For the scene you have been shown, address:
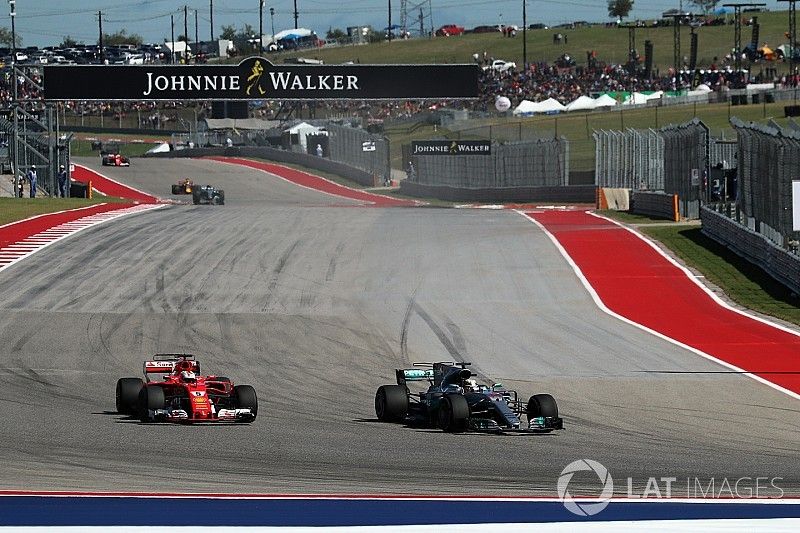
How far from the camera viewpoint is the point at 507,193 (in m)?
54.1

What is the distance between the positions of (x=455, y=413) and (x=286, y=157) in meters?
69.0

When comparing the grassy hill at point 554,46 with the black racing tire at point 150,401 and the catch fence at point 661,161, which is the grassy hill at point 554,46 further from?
the black racing tire at point 150,401

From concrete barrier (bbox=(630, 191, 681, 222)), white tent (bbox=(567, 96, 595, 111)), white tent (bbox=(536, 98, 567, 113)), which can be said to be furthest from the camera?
white tent (bbox=(567, 96, 595, 111))

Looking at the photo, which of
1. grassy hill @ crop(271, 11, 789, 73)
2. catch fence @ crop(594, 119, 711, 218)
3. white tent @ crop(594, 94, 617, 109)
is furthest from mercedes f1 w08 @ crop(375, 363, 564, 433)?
grassy hill @ crop(271, 11, 789, 73)

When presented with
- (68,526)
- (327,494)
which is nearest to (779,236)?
(327,494)

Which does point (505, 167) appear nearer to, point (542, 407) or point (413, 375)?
point (413, 375)

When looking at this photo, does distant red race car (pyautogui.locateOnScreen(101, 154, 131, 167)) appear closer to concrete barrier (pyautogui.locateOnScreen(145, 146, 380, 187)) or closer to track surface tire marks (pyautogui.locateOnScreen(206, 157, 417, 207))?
track surface tire marks (pyautogui.locateOnScreen(206, 157, 417, 207))

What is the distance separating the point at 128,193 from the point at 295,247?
34.9 metres

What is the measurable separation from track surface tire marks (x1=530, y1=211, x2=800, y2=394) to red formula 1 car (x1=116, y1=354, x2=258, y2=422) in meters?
6.74

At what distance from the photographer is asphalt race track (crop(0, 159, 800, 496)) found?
1096cm

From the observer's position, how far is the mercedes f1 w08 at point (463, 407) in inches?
499

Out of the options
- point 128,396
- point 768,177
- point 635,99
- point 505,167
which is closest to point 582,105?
point 635,99

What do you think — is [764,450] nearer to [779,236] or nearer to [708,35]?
[779,236]

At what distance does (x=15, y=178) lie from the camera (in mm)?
52344
